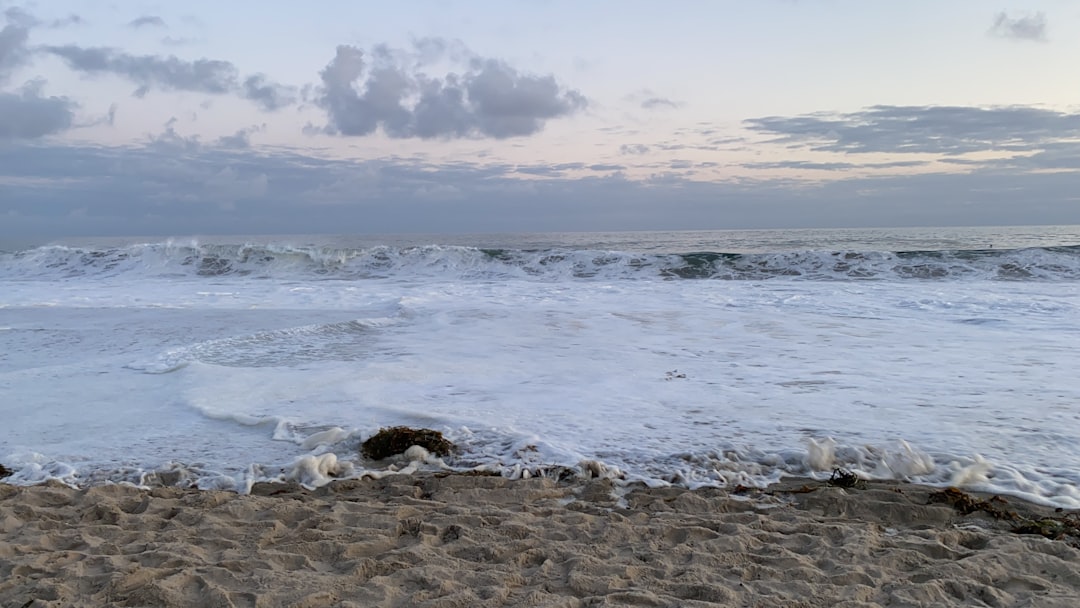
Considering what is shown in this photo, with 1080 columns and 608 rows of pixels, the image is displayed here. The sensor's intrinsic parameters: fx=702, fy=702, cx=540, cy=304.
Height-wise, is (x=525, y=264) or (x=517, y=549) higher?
(x=525, y=264)

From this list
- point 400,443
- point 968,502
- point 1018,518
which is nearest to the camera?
point 1018,518

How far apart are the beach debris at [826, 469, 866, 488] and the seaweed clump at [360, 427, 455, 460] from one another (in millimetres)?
2487

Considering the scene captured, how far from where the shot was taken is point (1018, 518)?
3652mm

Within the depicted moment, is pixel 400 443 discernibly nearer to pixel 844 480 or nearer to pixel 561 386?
pixel 561 386

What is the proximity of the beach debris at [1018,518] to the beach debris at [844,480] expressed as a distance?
0.40 meters

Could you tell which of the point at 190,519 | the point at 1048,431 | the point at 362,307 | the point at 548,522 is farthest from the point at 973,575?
the point at 362,307

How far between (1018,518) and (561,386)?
3.87 meters

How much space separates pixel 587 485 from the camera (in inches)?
168

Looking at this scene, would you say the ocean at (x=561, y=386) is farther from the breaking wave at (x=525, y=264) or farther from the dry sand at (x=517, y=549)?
the breaking wave at (x=525, y=264)

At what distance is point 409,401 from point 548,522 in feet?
9.42

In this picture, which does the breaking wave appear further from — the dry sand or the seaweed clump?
the dry sand

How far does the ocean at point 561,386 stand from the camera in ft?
15.2

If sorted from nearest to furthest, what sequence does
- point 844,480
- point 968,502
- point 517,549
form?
1. point 517,549
2. point 968,502
3. point 844,480

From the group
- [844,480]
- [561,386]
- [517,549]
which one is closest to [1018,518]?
[844,480]
